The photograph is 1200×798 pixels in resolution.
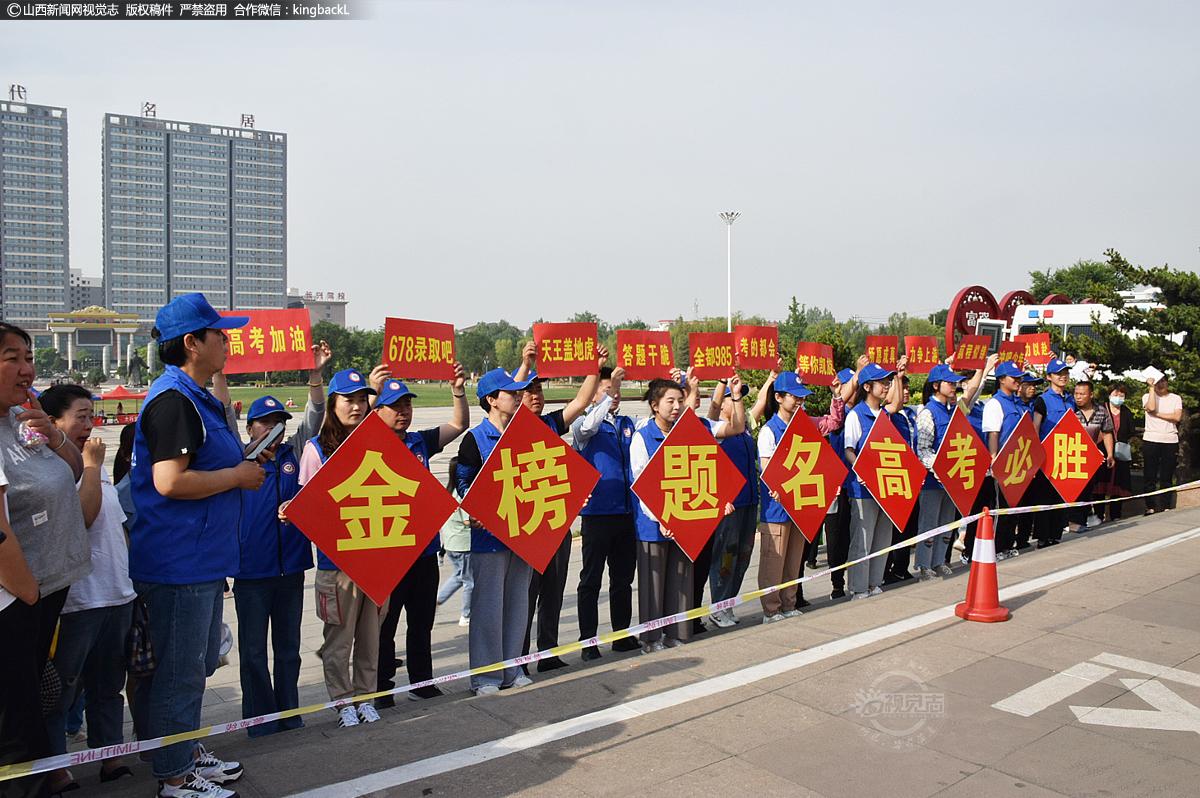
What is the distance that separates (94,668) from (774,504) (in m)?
4.27

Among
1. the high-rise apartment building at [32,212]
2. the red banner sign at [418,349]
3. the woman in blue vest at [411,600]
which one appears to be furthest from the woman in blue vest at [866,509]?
the high-rise apartment building at [32,212]

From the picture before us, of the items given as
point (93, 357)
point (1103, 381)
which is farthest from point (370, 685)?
point (93, 357)

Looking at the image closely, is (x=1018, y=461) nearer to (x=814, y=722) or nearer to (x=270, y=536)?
(x=814, y=722)

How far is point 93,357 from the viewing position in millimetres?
117438

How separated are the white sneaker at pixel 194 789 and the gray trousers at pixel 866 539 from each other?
4.94 metres

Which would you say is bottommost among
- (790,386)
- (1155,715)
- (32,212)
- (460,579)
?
(460,579)

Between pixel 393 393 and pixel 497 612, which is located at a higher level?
pixel 393 393

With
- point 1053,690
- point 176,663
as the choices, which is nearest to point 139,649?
point 176,663

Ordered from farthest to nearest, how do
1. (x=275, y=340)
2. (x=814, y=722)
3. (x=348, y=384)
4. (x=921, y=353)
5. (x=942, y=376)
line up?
(x=921, y=353) < (x=942, y=376) < (x=275, y=340) < (x=348, y=384) < (x=814, y=722)

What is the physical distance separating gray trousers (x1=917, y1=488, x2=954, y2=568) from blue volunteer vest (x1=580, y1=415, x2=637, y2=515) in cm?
314

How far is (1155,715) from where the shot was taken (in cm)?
409

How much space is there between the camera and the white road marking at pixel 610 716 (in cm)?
336

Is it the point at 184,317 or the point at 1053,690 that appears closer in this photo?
the point at 184,317

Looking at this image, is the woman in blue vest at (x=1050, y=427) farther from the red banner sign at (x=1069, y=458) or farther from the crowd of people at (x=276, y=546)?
the crowd of people at (x=276, y=546)
